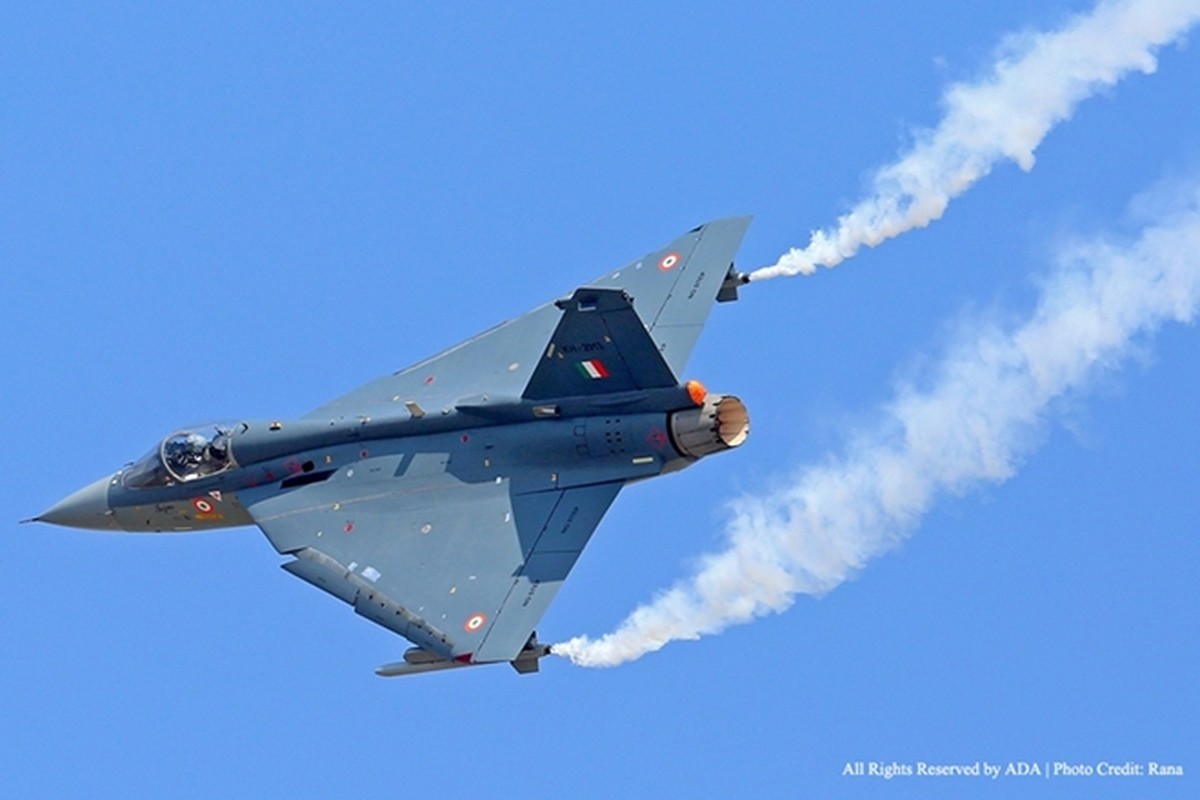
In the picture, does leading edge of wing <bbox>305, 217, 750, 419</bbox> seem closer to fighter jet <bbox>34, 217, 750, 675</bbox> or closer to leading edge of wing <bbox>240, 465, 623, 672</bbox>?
fighter jet <bbox>34, 217, 750, 675</bbox>

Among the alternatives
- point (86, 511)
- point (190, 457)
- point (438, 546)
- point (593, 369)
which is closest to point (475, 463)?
point (438, 546)

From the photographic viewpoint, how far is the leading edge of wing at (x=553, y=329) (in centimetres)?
3506

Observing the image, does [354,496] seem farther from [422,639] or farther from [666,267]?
[666,267]

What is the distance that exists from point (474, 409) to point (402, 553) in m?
2.36

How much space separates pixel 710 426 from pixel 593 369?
72.5 inches

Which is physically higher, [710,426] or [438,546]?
[710,426]

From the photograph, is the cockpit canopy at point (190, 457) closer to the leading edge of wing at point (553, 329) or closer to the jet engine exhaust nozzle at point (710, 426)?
the leading edge of wing at point (553, 329)

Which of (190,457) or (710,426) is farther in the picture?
(190,457)

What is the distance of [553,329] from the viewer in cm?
3603

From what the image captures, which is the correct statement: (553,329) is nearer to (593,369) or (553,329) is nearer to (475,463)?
(475,463)

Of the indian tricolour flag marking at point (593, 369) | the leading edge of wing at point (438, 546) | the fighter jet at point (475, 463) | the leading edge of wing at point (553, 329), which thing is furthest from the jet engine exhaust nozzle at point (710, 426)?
the leading edge of wing at point (553, 329)

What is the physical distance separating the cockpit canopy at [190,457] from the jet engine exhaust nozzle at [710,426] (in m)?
7.58

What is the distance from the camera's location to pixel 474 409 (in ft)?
109

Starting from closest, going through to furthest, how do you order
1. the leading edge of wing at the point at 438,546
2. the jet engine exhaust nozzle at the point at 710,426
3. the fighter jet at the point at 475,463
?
the leading edge of wing at the point at 438,546
the fighter jet at the point at 475,463
the jet engine exhaust nozzle at the point at 710,426
